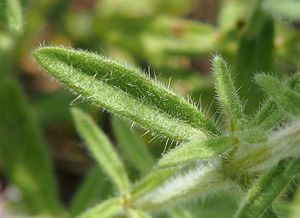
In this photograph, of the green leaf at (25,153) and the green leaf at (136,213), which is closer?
the green leaf at (136,213)

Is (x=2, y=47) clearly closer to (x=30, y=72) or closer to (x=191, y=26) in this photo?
(x=30, y=72)

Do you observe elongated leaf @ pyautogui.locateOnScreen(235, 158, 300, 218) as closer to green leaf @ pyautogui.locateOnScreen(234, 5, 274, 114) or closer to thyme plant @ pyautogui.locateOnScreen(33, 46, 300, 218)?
thyme plant @ pyautogui.locateOnScreen(33, 46, 300, 218)

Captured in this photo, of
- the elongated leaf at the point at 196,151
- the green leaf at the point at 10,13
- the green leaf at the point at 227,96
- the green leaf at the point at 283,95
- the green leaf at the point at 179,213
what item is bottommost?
the green leaf at the point at 179,213

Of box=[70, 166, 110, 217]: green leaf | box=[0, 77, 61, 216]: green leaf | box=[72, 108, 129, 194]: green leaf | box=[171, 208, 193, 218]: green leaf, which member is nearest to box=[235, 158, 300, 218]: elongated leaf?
box=[171, 208, 193, 218]: green leaf

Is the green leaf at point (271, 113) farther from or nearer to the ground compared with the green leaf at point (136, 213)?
farther from the ground

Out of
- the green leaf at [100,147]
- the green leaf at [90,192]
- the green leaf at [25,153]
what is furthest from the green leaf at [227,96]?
the green leaf at [25,153]

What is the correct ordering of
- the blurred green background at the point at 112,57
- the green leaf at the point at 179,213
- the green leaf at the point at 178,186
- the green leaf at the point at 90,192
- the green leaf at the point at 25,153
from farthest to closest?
the green leaf at the point at 25,153 < the green leaf at the point at 90,192 < the blurred green background at the point at 112,57 < the green leaf at the point at 179,213 < the green leaf at the point at 178,186

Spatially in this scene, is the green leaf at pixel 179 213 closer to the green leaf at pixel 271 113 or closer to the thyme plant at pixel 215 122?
the thyme plant at pixel 215 122
